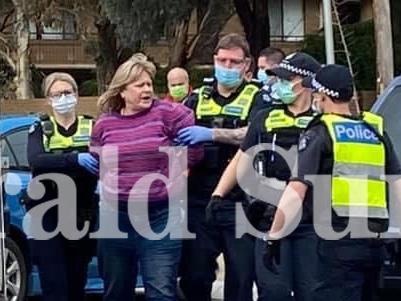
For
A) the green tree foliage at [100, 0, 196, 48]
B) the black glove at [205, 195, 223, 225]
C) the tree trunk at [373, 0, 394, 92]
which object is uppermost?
the green tree foliage at [100, 0, 196, 48]

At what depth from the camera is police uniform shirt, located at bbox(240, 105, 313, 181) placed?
22.1ft

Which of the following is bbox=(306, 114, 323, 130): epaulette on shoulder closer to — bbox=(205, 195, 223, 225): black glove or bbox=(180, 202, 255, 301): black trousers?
bbox=(205, 195, 223, 225): black glove

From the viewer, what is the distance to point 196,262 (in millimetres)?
7418

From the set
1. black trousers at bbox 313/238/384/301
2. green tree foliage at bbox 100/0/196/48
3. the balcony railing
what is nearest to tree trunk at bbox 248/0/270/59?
green tree foliage at bbox 100/0/196/48

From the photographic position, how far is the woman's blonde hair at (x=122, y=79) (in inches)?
275

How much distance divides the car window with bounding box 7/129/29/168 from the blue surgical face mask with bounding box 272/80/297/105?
11.0 feet

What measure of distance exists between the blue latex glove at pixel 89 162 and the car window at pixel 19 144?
7.45 ft

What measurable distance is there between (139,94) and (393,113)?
2105 mm

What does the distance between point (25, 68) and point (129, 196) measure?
30.9 metres

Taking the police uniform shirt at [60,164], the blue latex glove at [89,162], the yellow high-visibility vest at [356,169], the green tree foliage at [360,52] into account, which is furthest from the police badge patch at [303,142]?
the green tree foliage at [360,52]

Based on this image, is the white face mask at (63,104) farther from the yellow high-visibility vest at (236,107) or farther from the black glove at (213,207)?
the black glove at (213,207)

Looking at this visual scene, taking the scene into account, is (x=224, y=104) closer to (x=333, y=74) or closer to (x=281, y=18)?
(x=333, y=74)

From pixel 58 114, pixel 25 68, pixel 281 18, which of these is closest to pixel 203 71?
pixel 25 68

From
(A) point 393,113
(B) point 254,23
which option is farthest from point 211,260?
(B) point 254,23
